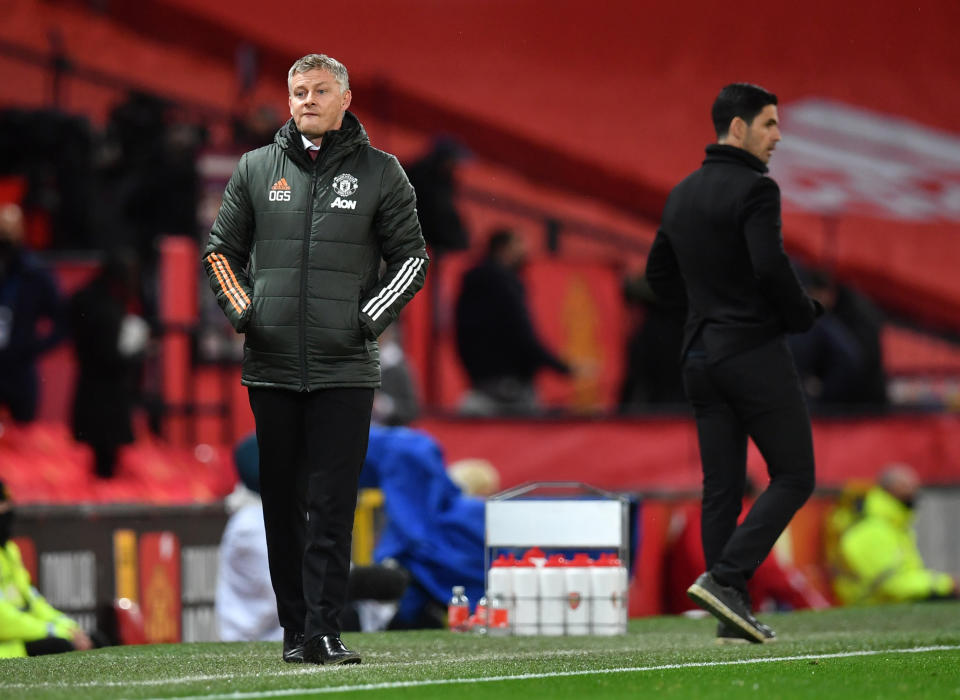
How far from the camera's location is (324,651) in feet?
19.1

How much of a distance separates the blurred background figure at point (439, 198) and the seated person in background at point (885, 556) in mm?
3320

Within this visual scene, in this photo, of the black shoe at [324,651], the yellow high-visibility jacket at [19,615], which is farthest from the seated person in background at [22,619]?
the black shoe at [324,651]

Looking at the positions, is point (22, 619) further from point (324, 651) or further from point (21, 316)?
point (21, 316)

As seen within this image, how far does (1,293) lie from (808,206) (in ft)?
29.0

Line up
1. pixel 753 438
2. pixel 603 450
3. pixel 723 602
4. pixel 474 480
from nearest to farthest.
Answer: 1. pixel 723 602
2. pixel 753 438
3. pixel 474 480
4. pixel 603 450

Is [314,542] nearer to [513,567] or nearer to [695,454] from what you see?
[513,567]

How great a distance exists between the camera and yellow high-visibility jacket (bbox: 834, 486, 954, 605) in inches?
484

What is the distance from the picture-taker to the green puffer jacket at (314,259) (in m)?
5.81

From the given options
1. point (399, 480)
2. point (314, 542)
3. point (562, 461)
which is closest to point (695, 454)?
point (562, 461)

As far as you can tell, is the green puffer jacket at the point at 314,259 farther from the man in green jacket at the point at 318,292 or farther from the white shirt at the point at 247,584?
the white shirt at the point at 247,584

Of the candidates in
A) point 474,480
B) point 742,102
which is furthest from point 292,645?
point 474,480

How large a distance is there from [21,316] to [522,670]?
19.6ft

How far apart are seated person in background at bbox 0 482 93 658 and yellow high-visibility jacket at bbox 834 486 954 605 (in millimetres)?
6241

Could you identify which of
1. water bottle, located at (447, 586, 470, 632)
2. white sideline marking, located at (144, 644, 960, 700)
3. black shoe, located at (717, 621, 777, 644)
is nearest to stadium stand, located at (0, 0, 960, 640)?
water bottle, located at (447, 586, 470, 632)
